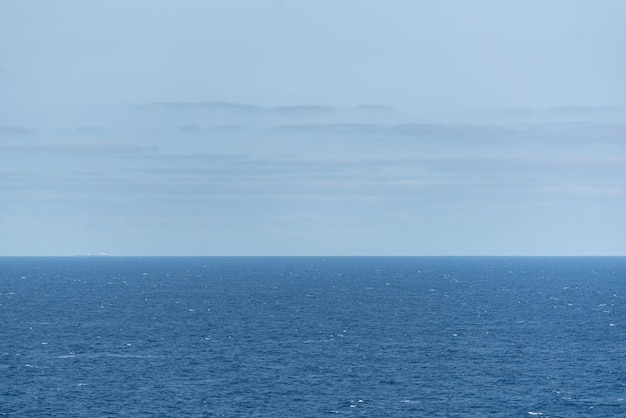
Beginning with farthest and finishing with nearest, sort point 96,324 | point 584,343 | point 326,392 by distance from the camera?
point 96,324
point 584,343
point 326,392

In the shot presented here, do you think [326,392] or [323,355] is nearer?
[326,392]

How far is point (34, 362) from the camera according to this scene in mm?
115312

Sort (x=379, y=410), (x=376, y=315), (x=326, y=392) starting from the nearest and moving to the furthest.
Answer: (x=379, y=410) < (x=326, y=392) < (x=376, y=315)

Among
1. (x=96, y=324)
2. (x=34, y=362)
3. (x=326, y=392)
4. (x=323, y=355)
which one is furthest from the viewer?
(x=96, y=324)

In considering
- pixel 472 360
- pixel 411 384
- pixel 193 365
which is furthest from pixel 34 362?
pixel 472 360

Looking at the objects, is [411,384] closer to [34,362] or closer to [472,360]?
[472,360]

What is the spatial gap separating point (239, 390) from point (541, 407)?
1307 inches

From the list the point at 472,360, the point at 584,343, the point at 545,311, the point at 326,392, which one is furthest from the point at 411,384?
the point at 545,311

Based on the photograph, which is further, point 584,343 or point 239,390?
point 584,343

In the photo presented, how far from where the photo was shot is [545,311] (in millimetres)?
184250

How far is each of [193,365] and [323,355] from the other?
18733 millimetres

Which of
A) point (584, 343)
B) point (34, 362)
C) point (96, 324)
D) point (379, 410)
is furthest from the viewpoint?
point (96, 324)

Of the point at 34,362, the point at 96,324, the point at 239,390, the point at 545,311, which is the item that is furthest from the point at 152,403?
the point at 545,311

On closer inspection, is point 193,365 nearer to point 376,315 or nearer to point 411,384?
point 411,384
